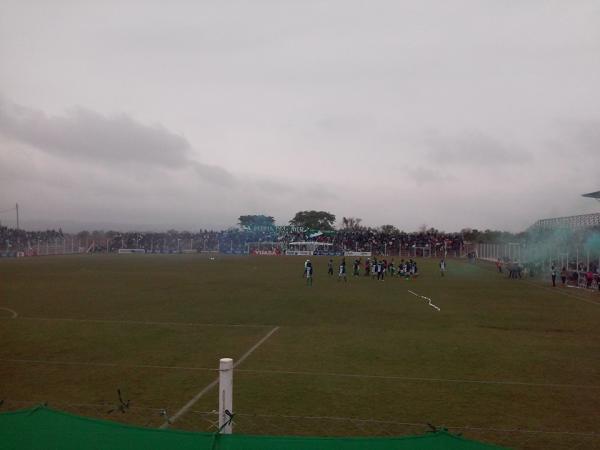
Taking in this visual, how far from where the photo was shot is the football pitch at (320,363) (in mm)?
7695

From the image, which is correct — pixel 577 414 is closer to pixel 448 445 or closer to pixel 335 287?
pixel 448 445

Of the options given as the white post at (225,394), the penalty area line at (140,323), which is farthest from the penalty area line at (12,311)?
the white post at (225,394)

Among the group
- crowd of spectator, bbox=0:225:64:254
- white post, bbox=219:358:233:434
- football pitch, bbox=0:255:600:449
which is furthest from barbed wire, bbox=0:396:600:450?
crowd of spectator, bbox=0:225:64:254

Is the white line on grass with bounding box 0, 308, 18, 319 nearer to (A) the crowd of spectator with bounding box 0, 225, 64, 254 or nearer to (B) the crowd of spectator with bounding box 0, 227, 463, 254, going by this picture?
(B) the crowd of spectator with bounding box 0, 227, 463, 254

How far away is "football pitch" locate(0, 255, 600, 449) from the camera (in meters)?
7.70

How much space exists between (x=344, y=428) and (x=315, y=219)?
135 m

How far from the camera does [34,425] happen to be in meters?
3.74

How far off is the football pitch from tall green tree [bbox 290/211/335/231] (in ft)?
386

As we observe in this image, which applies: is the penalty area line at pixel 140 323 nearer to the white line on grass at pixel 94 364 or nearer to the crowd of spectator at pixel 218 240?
the white line on grass at pixel 94 364

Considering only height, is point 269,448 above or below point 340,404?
above

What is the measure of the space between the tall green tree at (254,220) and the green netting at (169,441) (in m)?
130

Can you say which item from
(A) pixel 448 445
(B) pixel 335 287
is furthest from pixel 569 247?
(A) pixel 448 445

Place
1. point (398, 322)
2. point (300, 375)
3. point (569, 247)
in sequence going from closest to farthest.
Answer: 1. point (300, 375)
2. point (398, 322)
3. point (569, 247)

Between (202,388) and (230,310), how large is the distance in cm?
1020
